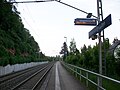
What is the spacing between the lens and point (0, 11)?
222ft

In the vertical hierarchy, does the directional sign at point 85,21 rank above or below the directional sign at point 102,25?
above

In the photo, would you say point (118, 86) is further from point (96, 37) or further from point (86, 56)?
point (86, 56)

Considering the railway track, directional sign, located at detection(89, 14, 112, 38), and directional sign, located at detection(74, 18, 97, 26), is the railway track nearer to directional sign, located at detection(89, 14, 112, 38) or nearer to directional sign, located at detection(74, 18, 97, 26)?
directional sign, located at detection(74, 18, 97, 26)

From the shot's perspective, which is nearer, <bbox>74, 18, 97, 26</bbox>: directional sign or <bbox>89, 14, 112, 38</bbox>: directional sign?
<bbox>89, 14, 112, 38</bbox>: directional sign

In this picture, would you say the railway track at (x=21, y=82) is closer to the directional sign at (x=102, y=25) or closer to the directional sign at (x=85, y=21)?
the directional sign at (x=85, y=21)

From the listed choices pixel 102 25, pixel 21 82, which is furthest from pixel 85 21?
pixel 21 82

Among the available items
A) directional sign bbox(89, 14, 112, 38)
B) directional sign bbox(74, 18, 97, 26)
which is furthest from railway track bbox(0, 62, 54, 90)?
directional sign bbox(89, 14, 112, 38)

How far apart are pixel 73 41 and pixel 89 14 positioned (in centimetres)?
9757

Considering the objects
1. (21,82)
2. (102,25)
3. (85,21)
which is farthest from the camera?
(21,82)

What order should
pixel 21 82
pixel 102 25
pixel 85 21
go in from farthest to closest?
pixel 21 82
pixel 85 21
pixel 102 25

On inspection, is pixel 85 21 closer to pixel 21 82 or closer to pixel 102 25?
pixel 102 25

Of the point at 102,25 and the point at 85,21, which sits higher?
the point at 85,21

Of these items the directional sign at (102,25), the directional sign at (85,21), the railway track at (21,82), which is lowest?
the railway track at (21,82)

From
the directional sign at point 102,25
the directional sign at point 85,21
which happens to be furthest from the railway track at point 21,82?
the directional sign at point 102,25
